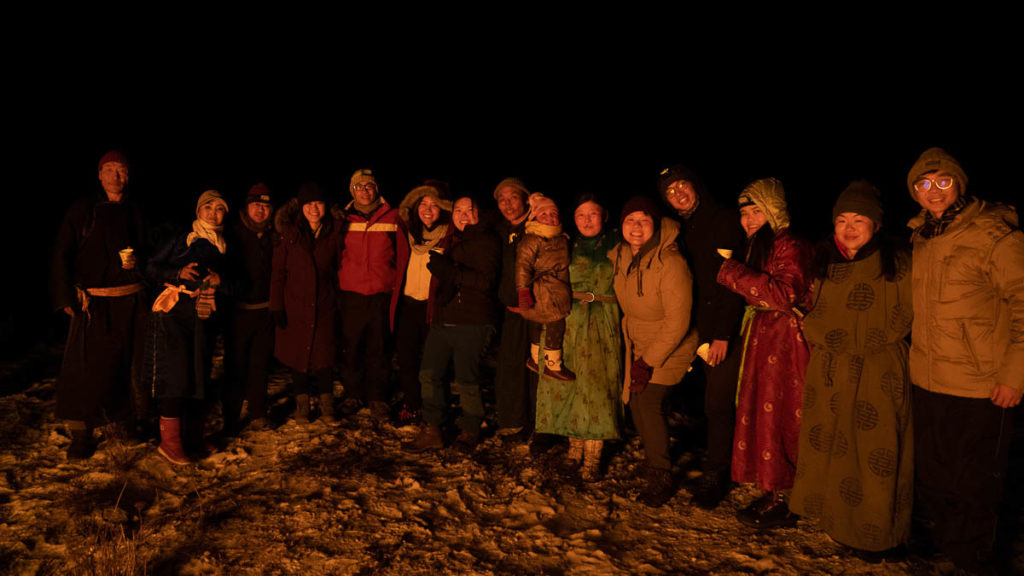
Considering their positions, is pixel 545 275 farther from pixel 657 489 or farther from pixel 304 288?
pixel 304 288

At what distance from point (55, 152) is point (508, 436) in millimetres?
19697

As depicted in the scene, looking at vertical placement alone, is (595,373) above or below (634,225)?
below

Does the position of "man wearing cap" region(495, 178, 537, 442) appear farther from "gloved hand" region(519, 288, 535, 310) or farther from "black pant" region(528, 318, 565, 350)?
"black pant" region(528, 318, 565, 350)

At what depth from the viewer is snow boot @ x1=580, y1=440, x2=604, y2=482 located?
4090 millimetres

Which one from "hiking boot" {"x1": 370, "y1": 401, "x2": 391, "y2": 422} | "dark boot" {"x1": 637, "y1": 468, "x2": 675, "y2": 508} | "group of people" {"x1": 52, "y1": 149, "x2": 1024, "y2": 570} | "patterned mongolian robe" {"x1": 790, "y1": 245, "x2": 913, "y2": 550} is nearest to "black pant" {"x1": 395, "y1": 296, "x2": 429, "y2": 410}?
"group of people" {"x1": 52, "y1": 149, "x2": 1024, "y2": 570}

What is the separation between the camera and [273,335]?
4.88 m

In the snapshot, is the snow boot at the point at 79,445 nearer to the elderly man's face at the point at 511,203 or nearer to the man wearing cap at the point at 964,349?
the elderly man's face at the point at 511,203

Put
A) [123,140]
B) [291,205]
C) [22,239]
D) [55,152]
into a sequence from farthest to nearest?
[123,140], [55,152], [22,239], [291,205]

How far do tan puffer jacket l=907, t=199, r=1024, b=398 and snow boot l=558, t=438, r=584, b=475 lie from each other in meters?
2.19

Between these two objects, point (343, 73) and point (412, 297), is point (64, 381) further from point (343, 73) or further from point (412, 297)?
point (343, 73)

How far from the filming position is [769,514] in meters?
3.46

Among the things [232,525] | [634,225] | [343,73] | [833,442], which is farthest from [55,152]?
[343,73]

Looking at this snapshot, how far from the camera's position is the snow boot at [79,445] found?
4266 millimetres

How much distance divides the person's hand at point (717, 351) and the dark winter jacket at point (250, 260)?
348 cm
